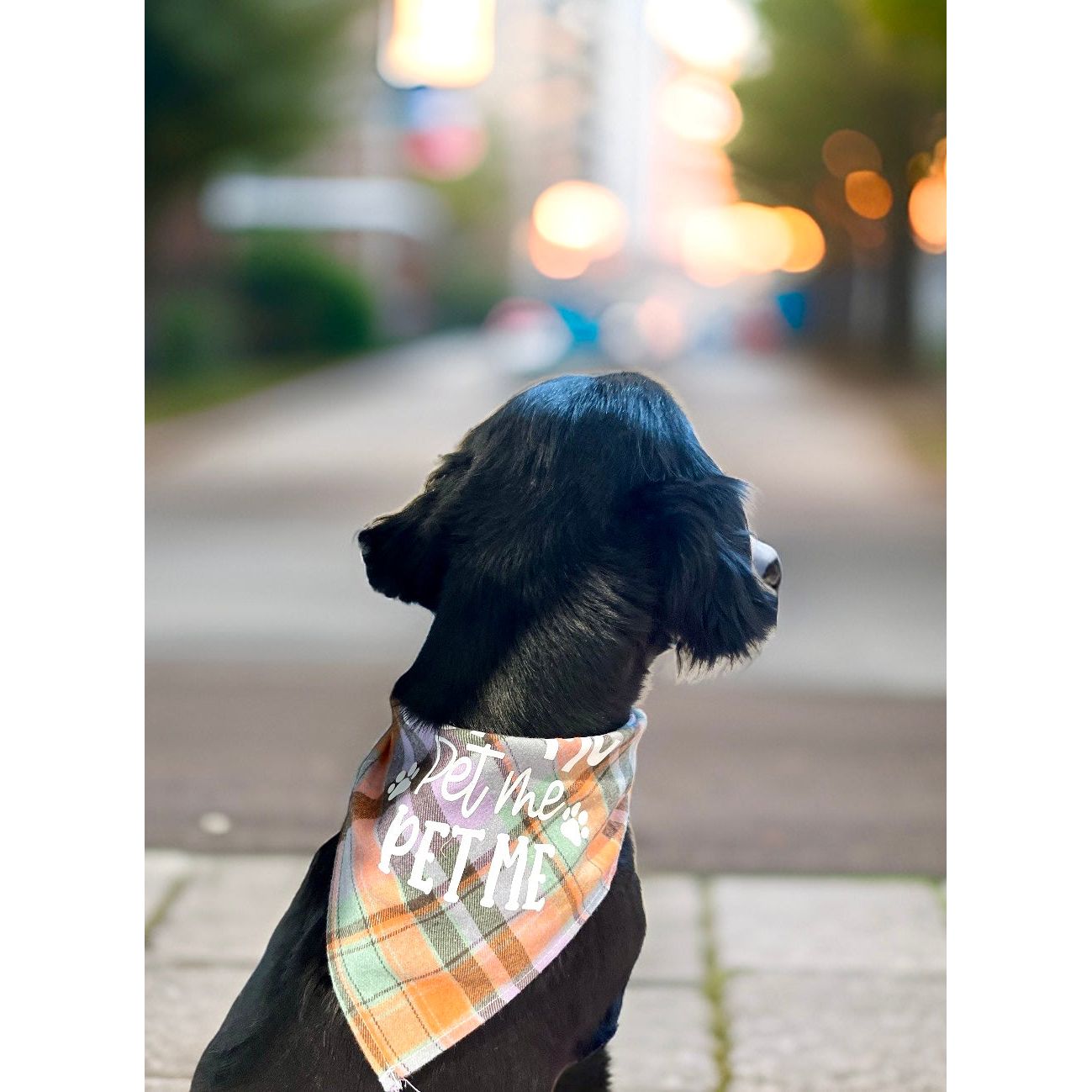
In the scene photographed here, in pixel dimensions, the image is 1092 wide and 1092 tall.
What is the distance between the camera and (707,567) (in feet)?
5.49

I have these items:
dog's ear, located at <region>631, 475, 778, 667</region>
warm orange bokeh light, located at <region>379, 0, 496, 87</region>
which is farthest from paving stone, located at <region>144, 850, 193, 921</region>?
warm orange bokeh light, located at <region>379, 0, 496, 87</region>

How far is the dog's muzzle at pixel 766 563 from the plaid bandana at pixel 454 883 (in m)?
0.28

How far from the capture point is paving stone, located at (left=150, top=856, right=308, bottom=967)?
10.1 feet

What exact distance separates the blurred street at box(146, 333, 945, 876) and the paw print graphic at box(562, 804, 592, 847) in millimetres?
237

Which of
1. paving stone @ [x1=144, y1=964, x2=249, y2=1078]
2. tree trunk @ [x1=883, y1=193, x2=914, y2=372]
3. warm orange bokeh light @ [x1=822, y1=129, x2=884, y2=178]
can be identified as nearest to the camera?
paving stone @ [x1=144, y1=964, x2=249, y2=1078]

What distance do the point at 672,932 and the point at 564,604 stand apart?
5.82 ft

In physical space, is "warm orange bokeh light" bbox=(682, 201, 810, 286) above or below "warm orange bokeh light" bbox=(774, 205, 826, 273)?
above

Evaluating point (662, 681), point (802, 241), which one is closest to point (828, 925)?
point (662, 681)

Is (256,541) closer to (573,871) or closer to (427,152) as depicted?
(573,871)

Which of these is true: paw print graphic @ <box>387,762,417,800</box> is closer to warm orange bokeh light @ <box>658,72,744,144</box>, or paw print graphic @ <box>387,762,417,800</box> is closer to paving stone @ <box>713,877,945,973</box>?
paving stone @ <box>713,877,945,973</box>

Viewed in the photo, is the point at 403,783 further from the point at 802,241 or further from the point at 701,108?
the point at 802,241

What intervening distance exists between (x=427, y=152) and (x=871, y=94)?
118 ft
